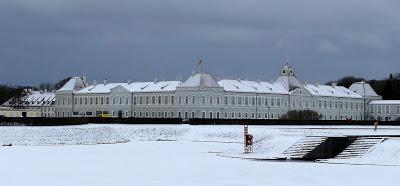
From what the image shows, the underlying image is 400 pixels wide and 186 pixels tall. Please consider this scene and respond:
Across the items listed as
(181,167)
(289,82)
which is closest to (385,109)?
(289,82)

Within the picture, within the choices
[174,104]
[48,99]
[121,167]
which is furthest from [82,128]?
[48,99]

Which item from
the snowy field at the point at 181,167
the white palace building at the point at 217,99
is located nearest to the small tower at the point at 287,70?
the white palace building at the point at 217,99

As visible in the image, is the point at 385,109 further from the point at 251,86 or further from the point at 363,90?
the point at 251,86

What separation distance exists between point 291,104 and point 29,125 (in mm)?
78430

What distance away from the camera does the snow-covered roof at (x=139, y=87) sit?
131625 mm

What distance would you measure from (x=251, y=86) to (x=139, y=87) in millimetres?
20329

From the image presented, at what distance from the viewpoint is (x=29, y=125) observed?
2603 inches

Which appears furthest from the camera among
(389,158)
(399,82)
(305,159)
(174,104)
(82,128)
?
(399,82)

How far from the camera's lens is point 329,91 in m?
149

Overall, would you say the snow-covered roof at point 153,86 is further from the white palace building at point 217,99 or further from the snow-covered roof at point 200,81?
the snow-covered roof at point 200,81

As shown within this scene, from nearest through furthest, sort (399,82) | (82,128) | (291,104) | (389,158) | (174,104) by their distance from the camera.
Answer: (389,158) → (82,128) → (174,104) → (291,104) → (399,82)

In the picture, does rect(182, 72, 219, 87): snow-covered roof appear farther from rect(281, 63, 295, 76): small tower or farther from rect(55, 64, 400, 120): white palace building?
rect(281, 63, 295, 76): small tower

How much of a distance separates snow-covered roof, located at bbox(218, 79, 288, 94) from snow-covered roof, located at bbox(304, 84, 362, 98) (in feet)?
24.9

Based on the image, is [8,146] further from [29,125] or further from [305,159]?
[305,159]
